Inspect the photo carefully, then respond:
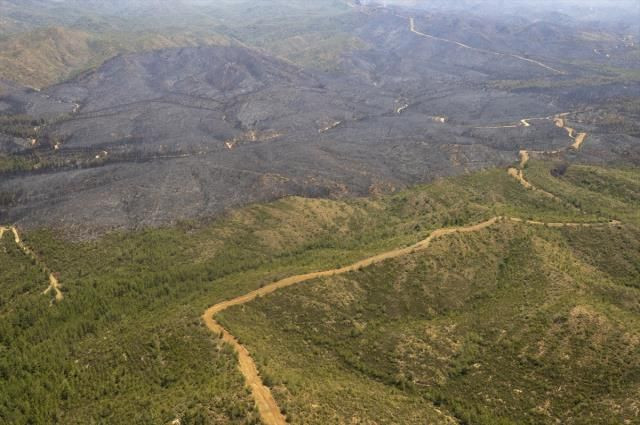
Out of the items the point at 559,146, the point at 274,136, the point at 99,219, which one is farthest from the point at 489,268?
the point at 274,136

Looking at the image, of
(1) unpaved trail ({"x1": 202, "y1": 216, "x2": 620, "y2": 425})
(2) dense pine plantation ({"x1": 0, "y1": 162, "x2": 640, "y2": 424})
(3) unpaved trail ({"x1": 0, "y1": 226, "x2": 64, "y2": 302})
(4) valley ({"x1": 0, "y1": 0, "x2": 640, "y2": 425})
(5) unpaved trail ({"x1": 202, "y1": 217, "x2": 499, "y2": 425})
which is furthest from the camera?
(3) unpaved trail ({"x1": 0, "y1": 226, "x2": 64, "y2": 302})

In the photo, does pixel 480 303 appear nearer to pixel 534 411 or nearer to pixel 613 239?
pixel 534 411

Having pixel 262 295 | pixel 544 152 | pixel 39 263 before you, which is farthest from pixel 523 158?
pixel 39 263

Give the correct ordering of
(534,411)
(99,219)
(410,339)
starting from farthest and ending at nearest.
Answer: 1. (99,219)
2. (410,339)
3. (534,411)

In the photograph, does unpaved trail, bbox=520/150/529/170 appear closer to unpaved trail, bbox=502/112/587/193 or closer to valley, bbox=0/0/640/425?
unpaved trail, bbox=502/112/587/193

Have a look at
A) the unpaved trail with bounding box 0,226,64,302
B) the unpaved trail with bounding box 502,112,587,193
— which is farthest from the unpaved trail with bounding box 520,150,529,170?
the unpaved trail with bounding box 0,226,64,302

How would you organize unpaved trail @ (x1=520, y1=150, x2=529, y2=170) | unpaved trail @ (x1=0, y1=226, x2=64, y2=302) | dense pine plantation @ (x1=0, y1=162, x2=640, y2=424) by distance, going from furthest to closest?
1. unpaved trail @ (x1=520, y1=150, x2=529, y2=170)
2. unpaved trail @ (x1=0, y1=226, x2=64, y2=302)
3. dense pine plantation @ (x1=0, y1=162, x2=640, y2=424)
